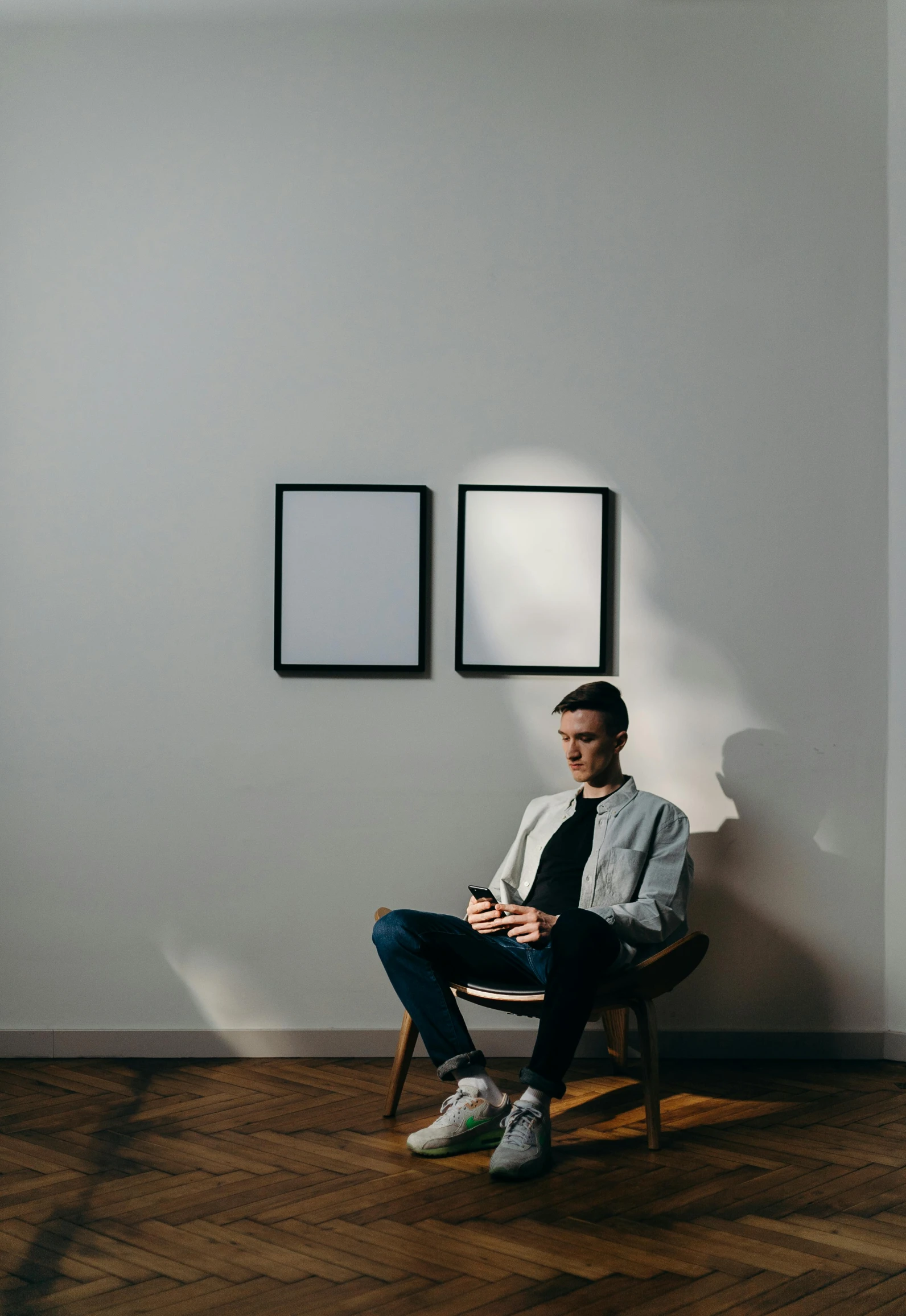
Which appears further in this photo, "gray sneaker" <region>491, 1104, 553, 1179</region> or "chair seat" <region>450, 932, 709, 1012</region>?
"chair seat" <region>450, 932, 709, 1012</region>

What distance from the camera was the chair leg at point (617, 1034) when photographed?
3525 millimetres

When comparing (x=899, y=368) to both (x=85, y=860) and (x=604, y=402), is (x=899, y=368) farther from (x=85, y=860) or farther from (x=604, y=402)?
(x=85, y=860)

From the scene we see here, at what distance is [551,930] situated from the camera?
297 cm

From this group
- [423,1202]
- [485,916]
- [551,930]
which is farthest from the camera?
[485,916]

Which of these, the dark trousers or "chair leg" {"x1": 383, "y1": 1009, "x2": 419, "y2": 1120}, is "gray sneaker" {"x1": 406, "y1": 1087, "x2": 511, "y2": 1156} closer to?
the dark trousers

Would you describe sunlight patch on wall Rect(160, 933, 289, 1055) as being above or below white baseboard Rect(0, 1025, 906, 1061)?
above

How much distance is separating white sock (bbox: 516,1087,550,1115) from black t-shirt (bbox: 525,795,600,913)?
579 mm

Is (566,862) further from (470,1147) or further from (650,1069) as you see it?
(470,1147)

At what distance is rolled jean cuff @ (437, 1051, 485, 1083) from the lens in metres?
2.94

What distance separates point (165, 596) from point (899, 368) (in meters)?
2.51

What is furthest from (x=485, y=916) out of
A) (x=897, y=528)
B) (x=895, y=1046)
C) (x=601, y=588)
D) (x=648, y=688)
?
(x=897, y=528)

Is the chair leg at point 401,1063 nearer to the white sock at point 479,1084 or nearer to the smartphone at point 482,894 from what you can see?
the white sock at point 479,1084

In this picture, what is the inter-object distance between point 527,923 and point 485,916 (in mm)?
145

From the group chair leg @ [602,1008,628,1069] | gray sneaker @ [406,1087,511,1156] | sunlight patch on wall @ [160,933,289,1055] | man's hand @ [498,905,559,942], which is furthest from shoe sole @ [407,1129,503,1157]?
sunlight patch on wall @ [160,933,289,1055]
